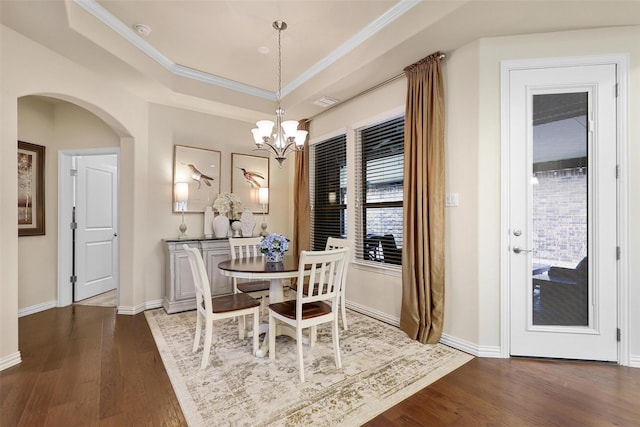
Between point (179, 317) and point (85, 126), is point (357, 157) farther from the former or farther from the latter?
point (85, 126)

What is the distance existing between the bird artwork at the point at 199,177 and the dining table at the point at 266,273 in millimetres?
1822

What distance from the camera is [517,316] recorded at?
2625 mm

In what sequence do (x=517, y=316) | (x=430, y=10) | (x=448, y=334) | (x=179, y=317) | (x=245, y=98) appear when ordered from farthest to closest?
(x=245, y=98) → (x=179, y=317) → (x=448, y=334) → (x=517, y=316) → (x=430, y=10)

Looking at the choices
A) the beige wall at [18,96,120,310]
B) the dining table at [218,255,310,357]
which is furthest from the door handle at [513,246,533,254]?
the beige wall at [18,96,120,310]

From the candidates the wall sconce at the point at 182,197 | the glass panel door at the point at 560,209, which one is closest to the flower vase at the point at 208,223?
the wall sconce at the point at 182,197

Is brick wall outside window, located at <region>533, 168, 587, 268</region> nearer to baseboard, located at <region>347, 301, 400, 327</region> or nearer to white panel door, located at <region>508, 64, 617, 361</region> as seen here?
white panel door, located at <region>508, 64, 617, 361</region>

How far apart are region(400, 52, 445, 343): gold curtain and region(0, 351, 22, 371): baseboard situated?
3.42 m

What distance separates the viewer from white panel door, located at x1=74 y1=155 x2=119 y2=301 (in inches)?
171

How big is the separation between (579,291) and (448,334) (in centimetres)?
113

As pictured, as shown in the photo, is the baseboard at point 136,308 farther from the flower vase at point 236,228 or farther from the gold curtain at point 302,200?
the gold curtain at point 302,200

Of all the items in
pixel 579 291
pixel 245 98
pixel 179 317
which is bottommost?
pixel 179 317

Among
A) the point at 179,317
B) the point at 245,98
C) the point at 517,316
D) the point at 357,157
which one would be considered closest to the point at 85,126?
the point at 245,98

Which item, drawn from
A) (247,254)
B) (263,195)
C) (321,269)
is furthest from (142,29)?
(321,269)

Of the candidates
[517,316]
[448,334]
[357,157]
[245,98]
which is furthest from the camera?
[245,98]
